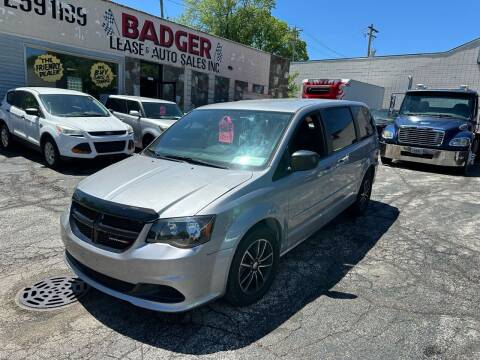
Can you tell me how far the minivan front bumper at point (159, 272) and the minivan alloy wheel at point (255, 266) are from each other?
254mm

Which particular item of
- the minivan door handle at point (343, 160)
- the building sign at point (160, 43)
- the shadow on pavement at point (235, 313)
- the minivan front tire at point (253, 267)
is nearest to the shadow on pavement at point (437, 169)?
the minivan door handle at point (343, 160)

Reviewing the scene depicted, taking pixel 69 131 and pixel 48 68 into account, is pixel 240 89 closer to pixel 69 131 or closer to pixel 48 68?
pixel 48 68

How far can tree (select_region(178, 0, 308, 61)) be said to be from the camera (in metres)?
38.6

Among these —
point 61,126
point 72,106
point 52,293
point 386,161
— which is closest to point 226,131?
point 52,293

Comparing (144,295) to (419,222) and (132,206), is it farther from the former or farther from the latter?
(419,222)

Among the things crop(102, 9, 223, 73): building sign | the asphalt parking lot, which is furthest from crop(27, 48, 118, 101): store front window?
the asphalt parking lot

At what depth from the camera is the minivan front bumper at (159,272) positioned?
262 centimetres

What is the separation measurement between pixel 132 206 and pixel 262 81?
64.0 ft

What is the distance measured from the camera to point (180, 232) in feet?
8.75

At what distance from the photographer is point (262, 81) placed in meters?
21.3

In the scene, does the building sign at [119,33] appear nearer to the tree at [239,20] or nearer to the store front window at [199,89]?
the store front window at [199,89]

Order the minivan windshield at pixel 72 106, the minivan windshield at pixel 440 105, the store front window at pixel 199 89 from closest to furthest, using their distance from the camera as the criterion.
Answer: the minivan windshield at pixel 72 106
the minivan windshield at pixel 440 105
the store front window at pixel 199 89

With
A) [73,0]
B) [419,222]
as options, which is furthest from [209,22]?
[419,222]

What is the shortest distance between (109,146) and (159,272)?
6197mm
